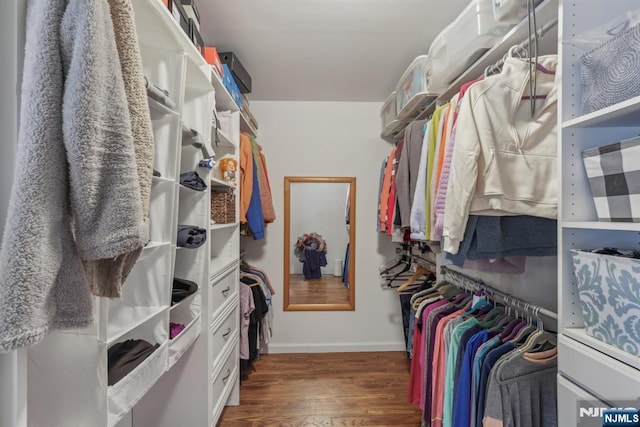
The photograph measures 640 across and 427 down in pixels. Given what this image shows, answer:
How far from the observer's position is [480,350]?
3.54 ft

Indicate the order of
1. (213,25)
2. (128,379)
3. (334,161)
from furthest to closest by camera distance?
(334,161) → (213,25) → (128,379)

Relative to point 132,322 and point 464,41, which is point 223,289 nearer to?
point 132,322

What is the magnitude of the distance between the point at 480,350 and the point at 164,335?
1194 mm

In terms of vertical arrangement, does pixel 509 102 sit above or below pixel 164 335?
above

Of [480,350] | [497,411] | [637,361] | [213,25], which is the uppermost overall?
[213,25]

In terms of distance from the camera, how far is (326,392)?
203 centimetres

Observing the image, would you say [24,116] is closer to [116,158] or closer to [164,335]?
[116,158]

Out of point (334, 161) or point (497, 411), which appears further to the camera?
point (334, 161)

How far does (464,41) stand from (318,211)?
5.78 ft

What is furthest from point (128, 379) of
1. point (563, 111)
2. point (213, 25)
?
point (213, 25)

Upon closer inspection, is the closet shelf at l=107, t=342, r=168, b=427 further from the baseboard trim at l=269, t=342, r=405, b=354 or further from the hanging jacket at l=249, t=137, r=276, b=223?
the baseboard trim at l=269, t=342, r=405, b=354

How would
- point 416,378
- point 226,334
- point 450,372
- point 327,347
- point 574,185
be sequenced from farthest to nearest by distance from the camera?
1. point 327,347
2. point 226,334
3. point 416,378
4. point 450,372
5. point 574,185

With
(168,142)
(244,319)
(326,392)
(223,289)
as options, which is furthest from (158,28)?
(326,392)

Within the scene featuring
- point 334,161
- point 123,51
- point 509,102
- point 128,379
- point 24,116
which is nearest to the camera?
point 24,116
